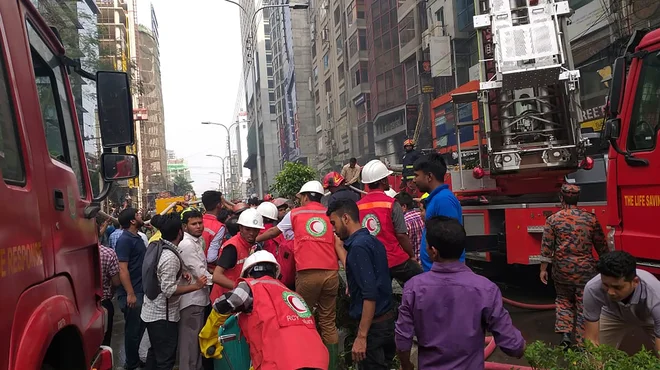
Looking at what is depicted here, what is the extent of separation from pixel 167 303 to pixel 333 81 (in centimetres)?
4430

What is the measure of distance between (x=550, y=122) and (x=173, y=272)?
521 centimetres

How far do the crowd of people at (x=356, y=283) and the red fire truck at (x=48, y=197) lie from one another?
0.77m

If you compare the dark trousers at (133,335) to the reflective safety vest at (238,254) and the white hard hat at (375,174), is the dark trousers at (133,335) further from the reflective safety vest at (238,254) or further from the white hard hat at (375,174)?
the white hard hat at (375,174)

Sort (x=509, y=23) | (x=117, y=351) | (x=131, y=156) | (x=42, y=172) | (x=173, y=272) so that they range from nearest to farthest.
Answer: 1. (x=42, y=172)
2. (x=131, y=156)
3. (x=173, y=272)
4. (x=117, y=351)
5. (x=509, y=23)

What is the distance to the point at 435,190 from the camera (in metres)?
4.21

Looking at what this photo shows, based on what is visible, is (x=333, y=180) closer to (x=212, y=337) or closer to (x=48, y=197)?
(x=212, y=337)

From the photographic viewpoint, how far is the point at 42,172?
2.19 metres

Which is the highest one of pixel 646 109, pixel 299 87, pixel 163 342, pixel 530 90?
pixel 299 87

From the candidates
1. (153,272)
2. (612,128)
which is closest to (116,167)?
(153,272)

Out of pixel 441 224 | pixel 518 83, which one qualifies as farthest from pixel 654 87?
pixel 441 224

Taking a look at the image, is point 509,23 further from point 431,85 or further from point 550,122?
point 431,85

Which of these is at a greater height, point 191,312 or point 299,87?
point 299,87

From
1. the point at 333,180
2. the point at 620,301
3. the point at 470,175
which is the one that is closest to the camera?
the point at 620,301

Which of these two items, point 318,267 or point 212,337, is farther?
point 318,267
